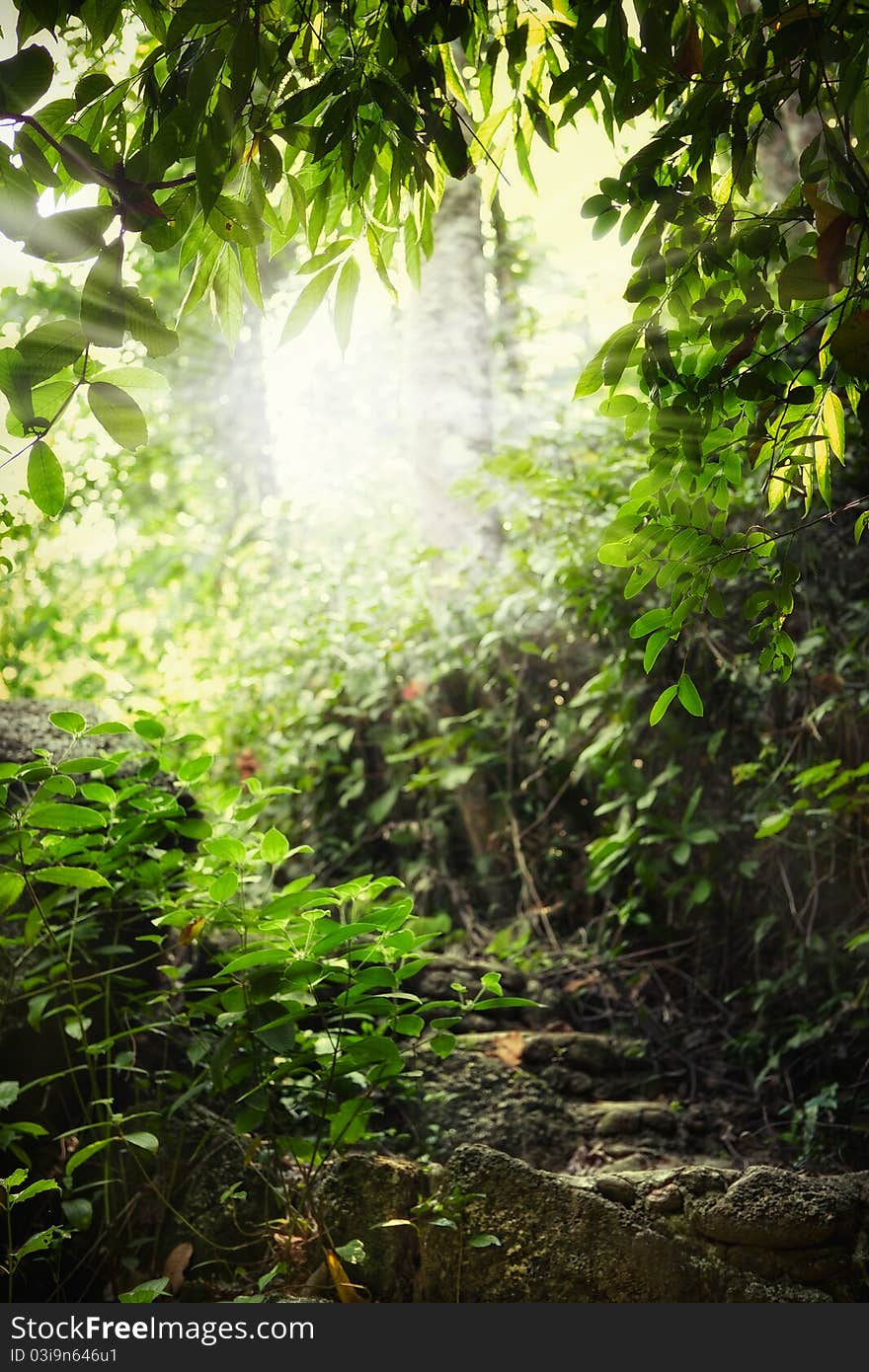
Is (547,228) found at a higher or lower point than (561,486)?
higher

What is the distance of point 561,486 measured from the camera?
3.27 meters

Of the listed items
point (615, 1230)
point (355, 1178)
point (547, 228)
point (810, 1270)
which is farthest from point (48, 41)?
point (547, 228)

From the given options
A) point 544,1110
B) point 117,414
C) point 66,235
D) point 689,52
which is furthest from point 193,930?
point 689,52

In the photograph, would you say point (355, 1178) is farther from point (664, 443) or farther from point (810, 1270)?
point (664, 443)

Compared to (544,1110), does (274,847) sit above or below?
above

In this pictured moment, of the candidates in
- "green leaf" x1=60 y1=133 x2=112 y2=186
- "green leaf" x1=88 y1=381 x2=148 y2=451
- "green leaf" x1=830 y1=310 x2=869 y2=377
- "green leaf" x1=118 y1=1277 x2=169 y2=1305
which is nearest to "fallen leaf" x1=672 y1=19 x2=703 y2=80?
"green leaf" x1=830 y1=310 x2=869 y2=377

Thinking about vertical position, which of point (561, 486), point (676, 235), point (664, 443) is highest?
point (561, 486)

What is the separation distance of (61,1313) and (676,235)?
179 centimetres

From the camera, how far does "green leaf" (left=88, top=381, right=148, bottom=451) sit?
3.35ft

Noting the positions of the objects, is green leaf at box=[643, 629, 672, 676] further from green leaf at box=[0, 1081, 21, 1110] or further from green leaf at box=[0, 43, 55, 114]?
green leaf at box=[0, 1081, 21, 1110]

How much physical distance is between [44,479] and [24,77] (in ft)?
1.30

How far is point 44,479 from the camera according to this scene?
3.52 feet

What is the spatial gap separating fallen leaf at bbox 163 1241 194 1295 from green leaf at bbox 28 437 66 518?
1436 mm

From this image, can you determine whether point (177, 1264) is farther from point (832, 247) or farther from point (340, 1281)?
point (832, 247)
